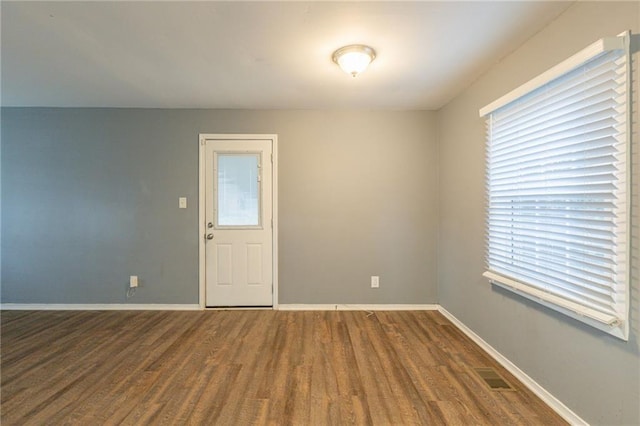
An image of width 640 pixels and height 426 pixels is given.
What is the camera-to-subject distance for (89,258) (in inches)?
128

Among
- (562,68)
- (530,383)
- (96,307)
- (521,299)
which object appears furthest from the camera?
(96,307)

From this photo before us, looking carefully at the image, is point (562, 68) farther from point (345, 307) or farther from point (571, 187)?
point (345, 307)

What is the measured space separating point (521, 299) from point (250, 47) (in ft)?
8.83

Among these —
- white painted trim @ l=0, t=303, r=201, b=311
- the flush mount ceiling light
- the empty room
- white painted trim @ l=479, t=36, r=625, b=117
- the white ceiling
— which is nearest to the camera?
white painted trim @ l=479, t=36, r=625, b=117

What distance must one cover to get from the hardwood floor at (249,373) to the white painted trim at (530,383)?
48 mm

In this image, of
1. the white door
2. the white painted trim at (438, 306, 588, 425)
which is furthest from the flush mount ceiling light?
the white painted trim at (438, 306, 588, 425)

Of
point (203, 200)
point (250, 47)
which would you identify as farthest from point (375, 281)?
point (250, 47)

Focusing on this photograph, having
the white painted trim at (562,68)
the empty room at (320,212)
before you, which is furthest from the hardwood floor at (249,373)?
the white painted trim at (562,68)

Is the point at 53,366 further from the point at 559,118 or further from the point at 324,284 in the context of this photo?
the point at 559,118

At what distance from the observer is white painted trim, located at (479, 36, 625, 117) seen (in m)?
1.27

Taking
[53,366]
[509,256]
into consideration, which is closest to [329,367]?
[509,256]

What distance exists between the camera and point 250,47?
77.9 inches

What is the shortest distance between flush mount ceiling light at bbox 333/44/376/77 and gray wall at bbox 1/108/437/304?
124cm

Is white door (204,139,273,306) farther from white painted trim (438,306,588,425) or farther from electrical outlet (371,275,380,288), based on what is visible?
white painted trim (438,306,588,425)
